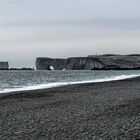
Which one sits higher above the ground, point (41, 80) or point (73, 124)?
point (73, 124)

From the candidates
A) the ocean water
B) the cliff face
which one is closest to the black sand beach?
the ocean water

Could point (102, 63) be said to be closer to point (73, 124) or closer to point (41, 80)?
point (41, 80)

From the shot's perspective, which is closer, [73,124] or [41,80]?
[73,124]

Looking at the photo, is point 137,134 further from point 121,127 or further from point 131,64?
point 131,64

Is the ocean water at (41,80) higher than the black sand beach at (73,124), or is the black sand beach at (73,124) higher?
the black sand beach at (73,124)

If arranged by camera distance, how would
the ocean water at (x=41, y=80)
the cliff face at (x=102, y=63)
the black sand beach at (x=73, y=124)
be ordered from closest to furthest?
the black sand beach at (x=73, y=124), the ocean water at (x=41, y=80), the cliff face at (x=102, y=63)

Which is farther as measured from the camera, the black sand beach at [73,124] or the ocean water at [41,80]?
the ocean water at [41,80]

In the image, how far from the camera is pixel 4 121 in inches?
671

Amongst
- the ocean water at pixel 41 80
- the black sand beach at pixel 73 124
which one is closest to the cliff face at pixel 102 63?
the ocean water at pixel 41 80

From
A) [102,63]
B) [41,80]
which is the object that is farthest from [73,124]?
[102,63]

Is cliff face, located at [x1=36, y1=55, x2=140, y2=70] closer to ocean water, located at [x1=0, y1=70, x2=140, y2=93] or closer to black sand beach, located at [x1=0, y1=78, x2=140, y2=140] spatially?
ocean water, located at [x1=0, y1=70, x2=140, y2=93]

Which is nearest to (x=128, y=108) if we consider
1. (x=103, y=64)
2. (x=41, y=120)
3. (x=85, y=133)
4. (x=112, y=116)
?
(x=112, y=116)

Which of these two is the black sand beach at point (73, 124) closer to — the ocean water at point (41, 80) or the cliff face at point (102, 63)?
Answer: the ocean water at point (41, 80)

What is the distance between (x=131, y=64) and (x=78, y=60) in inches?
957
